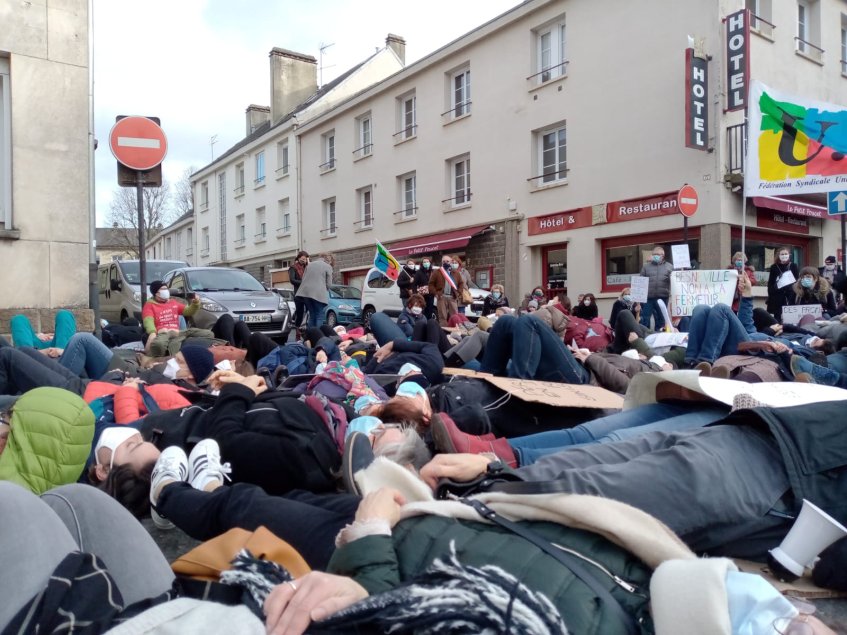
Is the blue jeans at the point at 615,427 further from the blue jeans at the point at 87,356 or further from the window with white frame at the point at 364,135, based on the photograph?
→ the window with white frame at the point at 364,135

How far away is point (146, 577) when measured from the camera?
1.87 m

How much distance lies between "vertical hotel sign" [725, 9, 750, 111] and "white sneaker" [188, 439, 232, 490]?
1463 cm

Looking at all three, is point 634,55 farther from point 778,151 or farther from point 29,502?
point 29,502

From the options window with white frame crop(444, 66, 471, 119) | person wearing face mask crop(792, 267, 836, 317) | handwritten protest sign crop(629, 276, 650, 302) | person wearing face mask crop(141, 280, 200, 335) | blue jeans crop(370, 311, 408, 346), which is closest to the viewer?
blue jeans crop(370, 311, 408, 346)

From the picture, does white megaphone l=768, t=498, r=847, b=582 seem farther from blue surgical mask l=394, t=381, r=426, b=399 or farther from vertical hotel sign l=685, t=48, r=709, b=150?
vertical hotel sign l=685, t=48, r=709, b=150

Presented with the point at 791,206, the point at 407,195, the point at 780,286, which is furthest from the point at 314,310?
the point at 407,195

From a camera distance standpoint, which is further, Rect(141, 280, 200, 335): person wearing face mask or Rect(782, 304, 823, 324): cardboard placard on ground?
Rect(782, 304, 823, 324): cardboard placard on ground

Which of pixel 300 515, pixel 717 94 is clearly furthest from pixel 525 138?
pixel 300 515

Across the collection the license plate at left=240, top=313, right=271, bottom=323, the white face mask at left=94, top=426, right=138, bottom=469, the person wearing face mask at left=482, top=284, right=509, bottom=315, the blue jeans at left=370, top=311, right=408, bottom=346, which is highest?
the person wearing face mask at left=482, top=284, right=509, bottom=315

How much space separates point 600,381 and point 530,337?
2.39 feet

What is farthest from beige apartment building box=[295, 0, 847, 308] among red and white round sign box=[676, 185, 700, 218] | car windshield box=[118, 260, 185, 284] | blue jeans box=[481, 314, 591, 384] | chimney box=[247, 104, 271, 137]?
chimney box=[247, 104, 271, 137]

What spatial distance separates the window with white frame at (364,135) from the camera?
25344mm

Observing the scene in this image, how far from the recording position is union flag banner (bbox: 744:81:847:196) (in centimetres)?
1291

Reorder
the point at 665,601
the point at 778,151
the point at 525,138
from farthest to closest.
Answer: the point at 525,138
the point at 778,151
the point at 665,601
